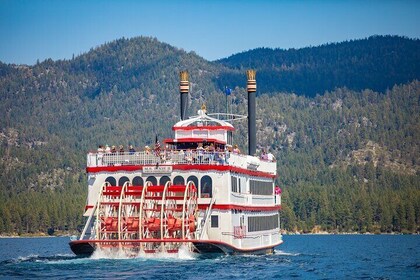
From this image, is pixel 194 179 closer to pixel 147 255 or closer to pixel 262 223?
pixel 147 255

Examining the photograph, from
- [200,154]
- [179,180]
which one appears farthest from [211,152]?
[179,180]

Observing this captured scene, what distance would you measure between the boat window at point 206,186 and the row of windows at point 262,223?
170 inches

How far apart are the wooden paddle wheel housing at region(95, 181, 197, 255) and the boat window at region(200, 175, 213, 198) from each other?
75 centimetres

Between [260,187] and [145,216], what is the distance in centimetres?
895

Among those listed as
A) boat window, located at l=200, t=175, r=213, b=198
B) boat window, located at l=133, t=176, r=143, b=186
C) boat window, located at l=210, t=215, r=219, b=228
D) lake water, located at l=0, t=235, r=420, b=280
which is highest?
boat window, located at l=133, t=176, r=143, b=186

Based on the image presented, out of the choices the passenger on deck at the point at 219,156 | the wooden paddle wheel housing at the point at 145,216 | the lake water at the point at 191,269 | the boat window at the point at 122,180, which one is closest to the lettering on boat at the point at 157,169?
the wooden paddle wheel housing at the point at 145,216

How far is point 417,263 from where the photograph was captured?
191 feet

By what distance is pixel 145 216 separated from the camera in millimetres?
51156

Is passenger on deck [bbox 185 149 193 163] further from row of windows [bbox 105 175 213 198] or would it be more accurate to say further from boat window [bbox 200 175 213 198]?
boat window [bbox 200 175 213 198]

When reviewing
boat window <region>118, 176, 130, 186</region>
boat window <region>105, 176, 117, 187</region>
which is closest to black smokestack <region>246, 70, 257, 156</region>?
boat window <region>118, 176, 130, 186</region>

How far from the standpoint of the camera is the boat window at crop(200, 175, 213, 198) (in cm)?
5116

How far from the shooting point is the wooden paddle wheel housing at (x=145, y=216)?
4912cm

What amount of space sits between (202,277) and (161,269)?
2.04 m

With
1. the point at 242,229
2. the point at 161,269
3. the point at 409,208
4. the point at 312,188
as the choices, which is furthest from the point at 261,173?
the point at 312,188
